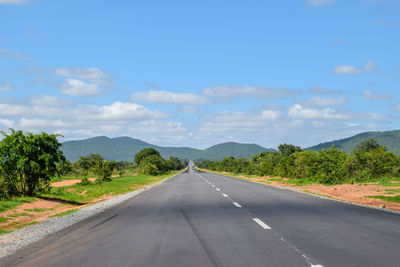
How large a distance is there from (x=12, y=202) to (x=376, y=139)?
166m

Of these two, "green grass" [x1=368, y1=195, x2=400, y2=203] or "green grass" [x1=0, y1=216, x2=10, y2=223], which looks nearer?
"green grass" [x1=0, y1=216, x2=10, y2=223]

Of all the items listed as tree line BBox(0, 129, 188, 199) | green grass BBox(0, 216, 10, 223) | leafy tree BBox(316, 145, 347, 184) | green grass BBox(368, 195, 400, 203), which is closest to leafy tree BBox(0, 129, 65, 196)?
tree line BBox(0, 129, 188, 199)

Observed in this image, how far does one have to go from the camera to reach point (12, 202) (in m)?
16.7

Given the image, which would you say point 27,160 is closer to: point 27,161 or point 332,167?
point 27,161

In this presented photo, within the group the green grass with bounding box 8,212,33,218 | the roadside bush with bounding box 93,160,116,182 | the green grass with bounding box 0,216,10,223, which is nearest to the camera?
the green grass with bounding box 0,216,10,223

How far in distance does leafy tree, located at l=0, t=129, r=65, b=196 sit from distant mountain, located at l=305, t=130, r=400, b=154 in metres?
133

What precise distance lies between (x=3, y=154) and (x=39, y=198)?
3033mm

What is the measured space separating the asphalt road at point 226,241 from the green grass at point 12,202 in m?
6.09

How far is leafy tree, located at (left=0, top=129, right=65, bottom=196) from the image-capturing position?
61.2 ft

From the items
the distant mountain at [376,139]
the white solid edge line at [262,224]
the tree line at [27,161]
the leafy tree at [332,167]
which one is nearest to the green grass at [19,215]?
the tree line at [27,161]

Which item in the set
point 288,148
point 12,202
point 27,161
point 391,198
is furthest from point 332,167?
point 288,148

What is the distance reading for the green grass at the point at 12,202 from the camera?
609 inches

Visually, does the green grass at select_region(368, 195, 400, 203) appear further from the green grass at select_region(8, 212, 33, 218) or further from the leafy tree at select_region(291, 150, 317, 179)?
the leafy tree at select_region(291, 150, 317, 179)

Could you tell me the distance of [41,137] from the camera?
64.8 ft
